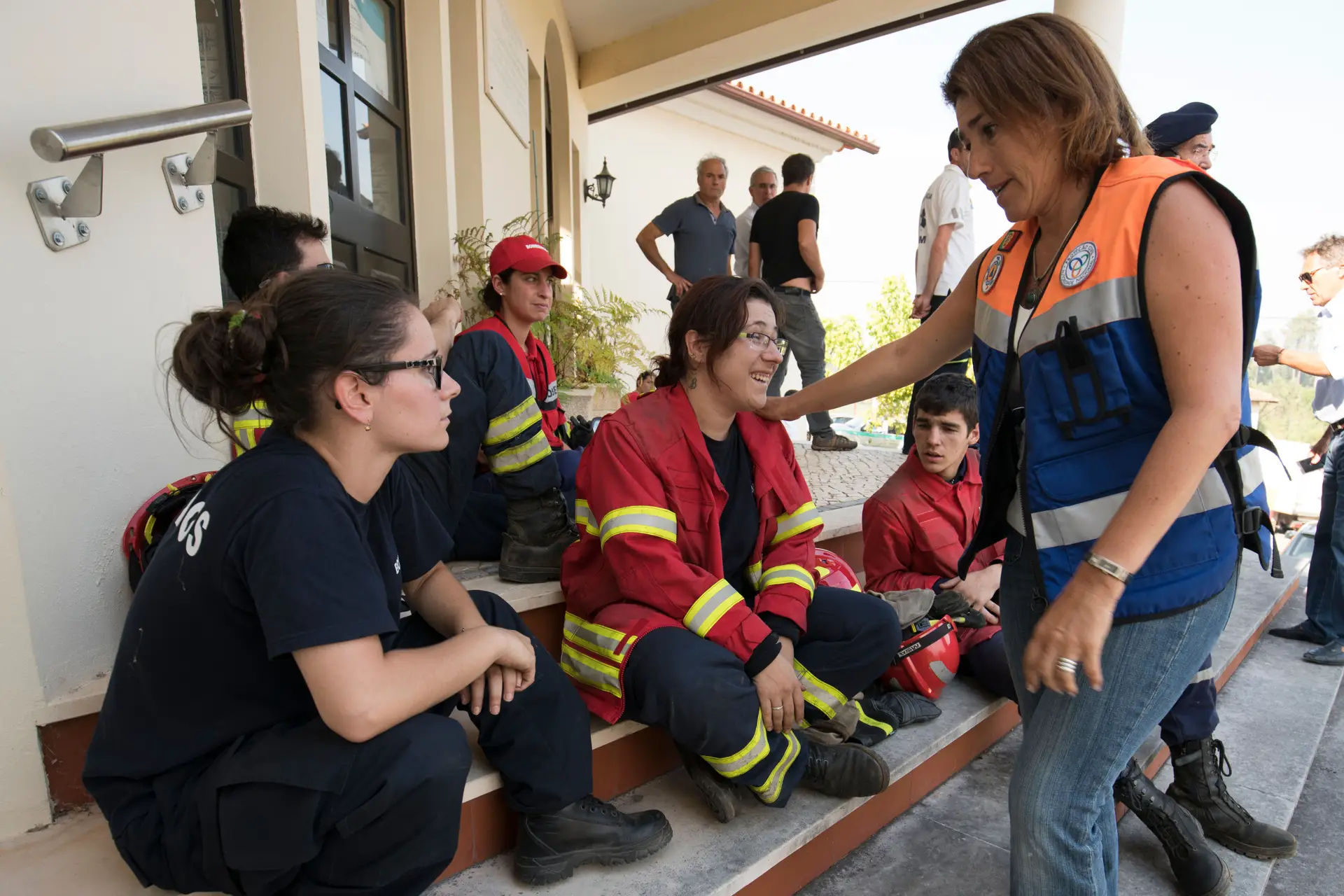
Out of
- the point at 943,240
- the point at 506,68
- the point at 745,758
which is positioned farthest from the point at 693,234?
the point at 745,758

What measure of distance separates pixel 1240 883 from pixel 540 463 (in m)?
2.36

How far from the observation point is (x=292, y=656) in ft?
4.27

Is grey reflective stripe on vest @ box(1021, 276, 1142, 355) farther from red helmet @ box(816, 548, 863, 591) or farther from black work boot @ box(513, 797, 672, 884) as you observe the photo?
red helmet @ box(816, 548, 863, 591)

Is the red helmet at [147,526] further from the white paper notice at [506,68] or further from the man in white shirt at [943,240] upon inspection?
the white paper notice at [506,68]

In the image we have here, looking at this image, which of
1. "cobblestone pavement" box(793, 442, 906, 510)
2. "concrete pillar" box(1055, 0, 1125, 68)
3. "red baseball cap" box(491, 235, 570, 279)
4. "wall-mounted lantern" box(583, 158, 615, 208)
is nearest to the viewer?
"red baseball cap" box(491, 235, 570, 279)

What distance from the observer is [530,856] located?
1.67 metres

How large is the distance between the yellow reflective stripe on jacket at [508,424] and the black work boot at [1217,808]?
7.48 feet

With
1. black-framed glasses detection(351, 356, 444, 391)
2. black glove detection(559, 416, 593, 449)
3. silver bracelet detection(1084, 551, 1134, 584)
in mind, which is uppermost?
black-framed glasses detection(351, 356, 444, 391)

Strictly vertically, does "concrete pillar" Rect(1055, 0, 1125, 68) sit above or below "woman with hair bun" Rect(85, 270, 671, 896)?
above

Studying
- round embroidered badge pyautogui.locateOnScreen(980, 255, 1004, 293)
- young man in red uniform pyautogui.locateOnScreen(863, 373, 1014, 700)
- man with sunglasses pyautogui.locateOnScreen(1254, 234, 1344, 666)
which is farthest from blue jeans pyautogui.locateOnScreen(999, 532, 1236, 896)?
man with sunglasses pyautogui.locateOnScreen(1254, 234, 1344, 666)

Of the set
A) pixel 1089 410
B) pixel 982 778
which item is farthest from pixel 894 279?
pixel 1089 410

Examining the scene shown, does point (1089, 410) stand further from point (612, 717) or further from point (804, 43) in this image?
point (804, 43)

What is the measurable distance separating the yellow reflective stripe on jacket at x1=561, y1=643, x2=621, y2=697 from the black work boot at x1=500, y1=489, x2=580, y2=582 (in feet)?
0.96

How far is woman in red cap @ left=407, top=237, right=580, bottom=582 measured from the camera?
7.72 feet
